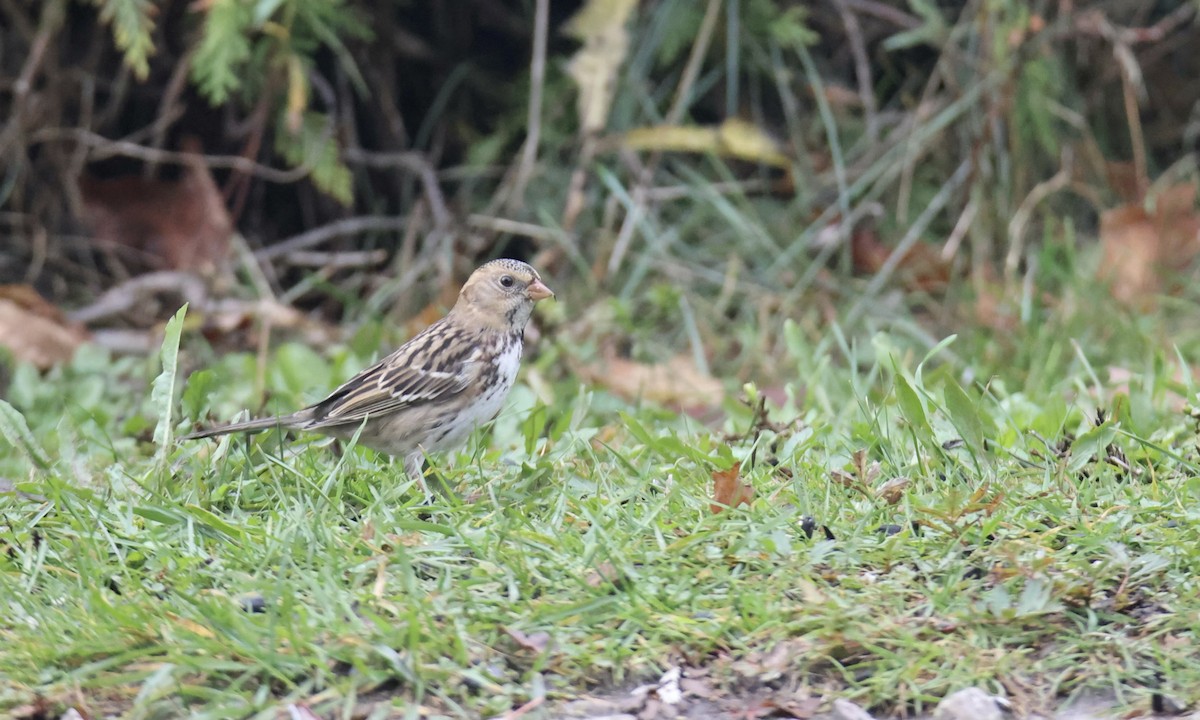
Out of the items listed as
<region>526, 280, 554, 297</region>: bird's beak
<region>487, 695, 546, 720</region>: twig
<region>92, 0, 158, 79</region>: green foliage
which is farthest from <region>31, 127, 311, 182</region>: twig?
<region>487, 695, 546, 720</region>: twig

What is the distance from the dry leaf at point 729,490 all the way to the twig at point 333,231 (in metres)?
3.97

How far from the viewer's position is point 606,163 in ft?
24.7

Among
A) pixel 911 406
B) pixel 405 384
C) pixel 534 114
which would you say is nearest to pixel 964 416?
pixel 911 406

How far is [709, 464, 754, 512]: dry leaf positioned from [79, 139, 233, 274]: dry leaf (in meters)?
3.99

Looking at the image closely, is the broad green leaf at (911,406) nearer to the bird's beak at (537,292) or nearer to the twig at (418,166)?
the bird's beak at (537,292)

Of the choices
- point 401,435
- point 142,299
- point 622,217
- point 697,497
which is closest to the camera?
point 697,497

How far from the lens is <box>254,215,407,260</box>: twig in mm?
7370

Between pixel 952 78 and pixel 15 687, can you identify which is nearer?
pixel 15 687

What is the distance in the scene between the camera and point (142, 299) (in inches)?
275

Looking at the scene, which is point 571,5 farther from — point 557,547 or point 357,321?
point 557,547

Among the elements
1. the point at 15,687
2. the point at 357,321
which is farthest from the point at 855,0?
the point at 15,687

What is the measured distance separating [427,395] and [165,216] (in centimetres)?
318

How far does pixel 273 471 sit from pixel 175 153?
3.62m

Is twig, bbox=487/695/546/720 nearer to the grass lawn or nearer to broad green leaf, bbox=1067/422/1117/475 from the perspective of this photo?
the grass lawn
